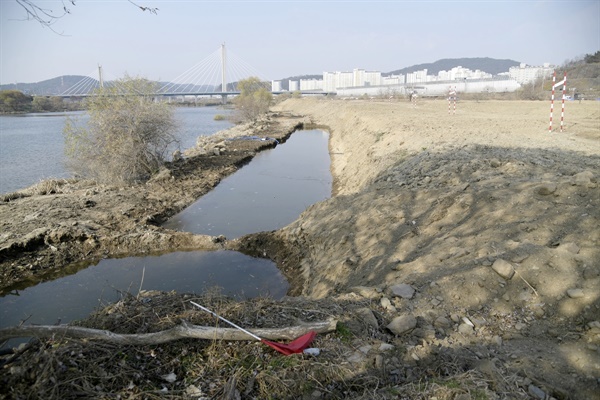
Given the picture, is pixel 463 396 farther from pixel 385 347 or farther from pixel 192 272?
pixel 192 272

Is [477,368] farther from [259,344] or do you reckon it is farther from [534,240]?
[534,240]

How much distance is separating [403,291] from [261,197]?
36.2 ft

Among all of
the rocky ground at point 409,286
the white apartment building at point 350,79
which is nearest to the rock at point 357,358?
the rocky ground at point 409,286

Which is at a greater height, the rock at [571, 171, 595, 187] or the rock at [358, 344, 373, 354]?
the rock at [571, 171, 595, 187]

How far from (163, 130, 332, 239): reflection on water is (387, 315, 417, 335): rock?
788cm

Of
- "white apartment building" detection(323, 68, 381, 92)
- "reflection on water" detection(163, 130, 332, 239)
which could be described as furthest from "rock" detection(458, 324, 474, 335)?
"white apartment building" detection(323, 68, 381, 92)

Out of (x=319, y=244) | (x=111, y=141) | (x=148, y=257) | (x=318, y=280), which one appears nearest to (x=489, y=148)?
(x=319, y=244)

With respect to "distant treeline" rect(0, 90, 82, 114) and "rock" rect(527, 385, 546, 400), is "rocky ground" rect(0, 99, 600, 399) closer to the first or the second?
"rock" rect(527, 385, 546, 400)

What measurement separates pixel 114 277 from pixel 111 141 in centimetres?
872

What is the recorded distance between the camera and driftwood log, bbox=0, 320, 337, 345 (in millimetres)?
3174

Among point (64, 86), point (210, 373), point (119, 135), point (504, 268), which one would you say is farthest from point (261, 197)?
point (64, 86)

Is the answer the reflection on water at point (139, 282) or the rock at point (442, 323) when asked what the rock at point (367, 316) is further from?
the reflection on water at point (139, 282)

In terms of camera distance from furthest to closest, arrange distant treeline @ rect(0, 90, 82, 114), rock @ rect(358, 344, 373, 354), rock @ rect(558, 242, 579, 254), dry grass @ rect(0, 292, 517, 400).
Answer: distant treeline @ rect(0, 90, 82, 114) < rock @ rect(558, 242, 579, 254) < rock @ rect(358, 344, 373, 354) < dry grass @ rect(0, 292, 517, 400)

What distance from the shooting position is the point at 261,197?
15.3m
